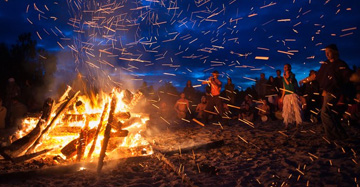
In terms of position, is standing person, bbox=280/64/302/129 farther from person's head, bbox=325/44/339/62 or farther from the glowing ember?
the glowing ember

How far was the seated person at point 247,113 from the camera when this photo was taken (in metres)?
9.48

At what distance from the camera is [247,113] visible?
32.0 ft

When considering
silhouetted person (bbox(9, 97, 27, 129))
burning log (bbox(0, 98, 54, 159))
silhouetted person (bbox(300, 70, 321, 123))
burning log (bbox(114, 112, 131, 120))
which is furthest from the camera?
silhouetted person (bbox(9, 97, 27, 129))

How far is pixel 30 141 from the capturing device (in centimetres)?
465

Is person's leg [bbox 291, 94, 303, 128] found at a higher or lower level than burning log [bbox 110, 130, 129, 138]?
higher

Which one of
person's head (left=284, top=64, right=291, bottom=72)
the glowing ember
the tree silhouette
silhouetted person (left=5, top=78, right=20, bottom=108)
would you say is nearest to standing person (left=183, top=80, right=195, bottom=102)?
person's head (left=284, top=64, right=291, bottom=72)

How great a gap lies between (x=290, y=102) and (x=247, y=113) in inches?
116

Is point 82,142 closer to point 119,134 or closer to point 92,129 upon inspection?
point 92,129

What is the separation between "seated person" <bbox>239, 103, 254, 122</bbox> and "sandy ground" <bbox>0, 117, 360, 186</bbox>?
156 inches

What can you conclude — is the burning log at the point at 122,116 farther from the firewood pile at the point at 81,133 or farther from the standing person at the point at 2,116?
the standing person at the point at 2,116

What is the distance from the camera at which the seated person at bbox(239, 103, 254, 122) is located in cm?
948

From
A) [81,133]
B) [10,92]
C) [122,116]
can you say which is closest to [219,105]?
[122,116]

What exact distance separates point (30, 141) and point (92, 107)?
1.57m

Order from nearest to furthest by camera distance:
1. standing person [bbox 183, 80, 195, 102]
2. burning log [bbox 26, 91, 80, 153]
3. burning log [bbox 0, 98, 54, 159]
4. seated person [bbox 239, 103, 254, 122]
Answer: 1. burning log [bbox 0, 98, 54, 159]
2. burning log [bbox 26, 91, 80, 153]
3. seated person [bbox 239, 103, 254, 122]
4. standing person [bbox 183, 80, 195, 102]
